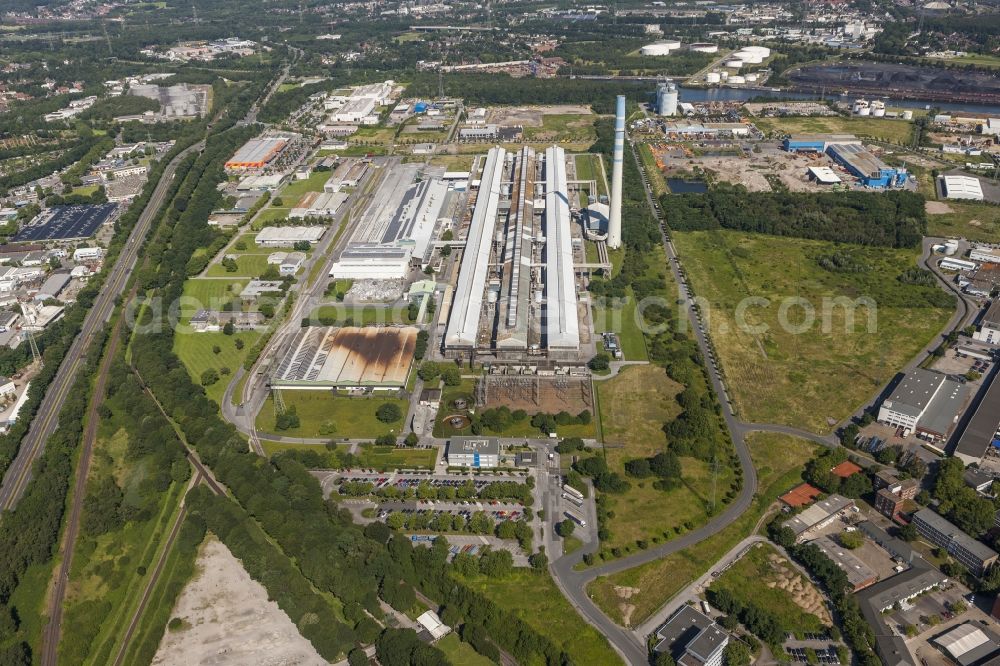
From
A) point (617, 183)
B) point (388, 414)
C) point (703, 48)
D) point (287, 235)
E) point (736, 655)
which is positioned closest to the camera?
point (736, 655)

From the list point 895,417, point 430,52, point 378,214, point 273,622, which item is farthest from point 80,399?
point 430,52

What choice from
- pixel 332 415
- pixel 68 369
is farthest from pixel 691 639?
pixel 68 369

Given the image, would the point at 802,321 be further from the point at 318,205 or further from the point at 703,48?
the point at 703,48

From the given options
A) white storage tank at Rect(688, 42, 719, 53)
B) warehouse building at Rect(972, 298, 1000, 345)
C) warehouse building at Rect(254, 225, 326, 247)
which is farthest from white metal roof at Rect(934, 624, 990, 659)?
white storage tank at Rect(688, 42, 719, 53)

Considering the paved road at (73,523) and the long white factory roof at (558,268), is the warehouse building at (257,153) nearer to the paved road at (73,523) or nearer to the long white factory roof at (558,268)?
the long white factory roof at (558,268)

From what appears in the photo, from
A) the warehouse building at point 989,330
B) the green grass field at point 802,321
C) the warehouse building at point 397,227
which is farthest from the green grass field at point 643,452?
the warehouse building at point 397,227

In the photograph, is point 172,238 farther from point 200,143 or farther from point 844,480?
point 844,480
